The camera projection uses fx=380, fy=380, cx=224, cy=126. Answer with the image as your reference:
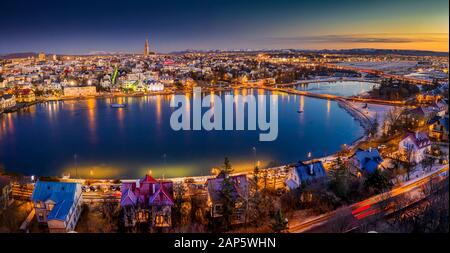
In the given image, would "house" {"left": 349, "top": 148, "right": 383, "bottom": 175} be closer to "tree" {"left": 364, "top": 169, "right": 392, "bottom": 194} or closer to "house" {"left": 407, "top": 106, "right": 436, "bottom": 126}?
"tree" {"left": 364, "top": 169, "right": 392, "bottom": 194}

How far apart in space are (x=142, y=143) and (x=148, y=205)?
9.81ft

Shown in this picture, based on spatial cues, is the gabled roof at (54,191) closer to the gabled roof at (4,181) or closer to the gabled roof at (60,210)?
the gabled roof at (60,210)

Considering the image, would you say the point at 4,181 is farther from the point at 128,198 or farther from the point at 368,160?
the point at 368,160

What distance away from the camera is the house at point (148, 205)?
7.96 ft

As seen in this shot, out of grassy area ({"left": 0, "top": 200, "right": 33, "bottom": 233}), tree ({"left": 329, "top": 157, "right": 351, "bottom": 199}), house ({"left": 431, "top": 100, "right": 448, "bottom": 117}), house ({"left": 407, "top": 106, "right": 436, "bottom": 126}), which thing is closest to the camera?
grassy area ({"left": 0, "top": 200, "right": 33, "bottom": 233})

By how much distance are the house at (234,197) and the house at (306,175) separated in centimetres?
61

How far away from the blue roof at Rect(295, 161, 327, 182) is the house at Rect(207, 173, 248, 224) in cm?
63

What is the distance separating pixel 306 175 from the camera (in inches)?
122

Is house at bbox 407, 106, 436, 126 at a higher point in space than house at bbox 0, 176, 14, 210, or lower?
higher

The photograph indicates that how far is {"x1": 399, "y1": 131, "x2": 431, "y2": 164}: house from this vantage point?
3833mm

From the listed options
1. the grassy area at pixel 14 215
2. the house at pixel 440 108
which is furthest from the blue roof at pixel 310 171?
the house at pixel 440 108

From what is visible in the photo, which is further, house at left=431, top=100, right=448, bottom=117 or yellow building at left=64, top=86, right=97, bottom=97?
yellow building at left=64, top=86, right=97, bottom=97

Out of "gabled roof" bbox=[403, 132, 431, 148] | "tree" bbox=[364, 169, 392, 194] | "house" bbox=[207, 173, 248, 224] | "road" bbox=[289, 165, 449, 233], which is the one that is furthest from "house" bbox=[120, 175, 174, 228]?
"gabled roof" bbox=[403, 132, 431, 148]
